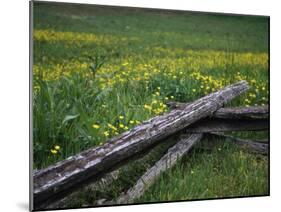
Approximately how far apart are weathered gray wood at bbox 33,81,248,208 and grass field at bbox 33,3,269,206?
0.21 ft

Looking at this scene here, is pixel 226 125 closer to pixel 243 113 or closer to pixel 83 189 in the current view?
pixel 243 113

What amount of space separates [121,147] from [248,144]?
47.7 inches

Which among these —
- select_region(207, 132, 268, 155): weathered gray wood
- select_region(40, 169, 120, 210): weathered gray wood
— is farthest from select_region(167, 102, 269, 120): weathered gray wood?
select_region(40, 169, 120, 210): weathered gray wood

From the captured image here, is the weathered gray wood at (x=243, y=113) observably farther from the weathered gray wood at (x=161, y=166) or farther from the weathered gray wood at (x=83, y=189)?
the weathered gray wood at (x=83, y=189)

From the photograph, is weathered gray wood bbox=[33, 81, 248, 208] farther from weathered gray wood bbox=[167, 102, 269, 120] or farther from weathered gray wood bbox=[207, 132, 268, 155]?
weathered gray wood bbox=[207, 132, 268, 155]

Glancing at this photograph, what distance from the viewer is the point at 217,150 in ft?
16.3

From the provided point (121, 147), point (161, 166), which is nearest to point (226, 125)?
point (161, 166)

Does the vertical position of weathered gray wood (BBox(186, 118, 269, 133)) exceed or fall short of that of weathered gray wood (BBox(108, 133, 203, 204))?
it exceeds it

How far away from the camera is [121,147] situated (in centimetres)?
454

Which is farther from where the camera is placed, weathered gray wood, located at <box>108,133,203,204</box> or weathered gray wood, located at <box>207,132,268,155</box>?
weathered gray wood, located at <box>207,132,268,155</box>

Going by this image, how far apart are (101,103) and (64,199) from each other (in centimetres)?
78

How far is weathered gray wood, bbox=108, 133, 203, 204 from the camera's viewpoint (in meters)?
4.59
